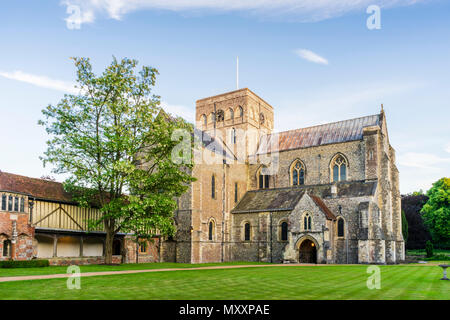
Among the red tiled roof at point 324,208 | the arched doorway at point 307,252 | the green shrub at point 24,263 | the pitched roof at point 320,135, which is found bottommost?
the arched doorway at point 307,252

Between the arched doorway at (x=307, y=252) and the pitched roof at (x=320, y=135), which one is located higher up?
the pitched roof at (x=320, y=135)

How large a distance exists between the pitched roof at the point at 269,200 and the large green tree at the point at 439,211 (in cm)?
2389

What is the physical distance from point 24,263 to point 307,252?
24.5 metres

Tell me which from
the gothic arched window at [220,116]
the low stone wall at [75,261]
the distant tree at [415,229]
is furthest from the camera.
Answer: the distant tree at [415,229]

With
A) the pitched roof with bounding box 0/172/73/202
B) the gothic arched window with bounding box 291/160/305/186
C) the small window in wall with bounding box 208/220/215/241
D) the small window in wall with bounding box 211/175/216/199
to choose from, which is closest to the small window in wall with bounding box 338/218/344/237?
the gothic arched window with bounding box 291/160/305/186

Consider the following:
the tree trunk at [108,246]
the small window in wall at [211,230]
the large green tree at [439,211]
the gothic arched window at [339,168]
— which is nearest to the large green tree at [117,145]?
the tree trunk at [108,246]

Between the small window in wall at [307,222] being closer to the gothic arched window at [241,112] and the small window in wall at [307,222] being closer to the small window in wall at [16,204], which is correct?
the gothic arched window at [241,112]

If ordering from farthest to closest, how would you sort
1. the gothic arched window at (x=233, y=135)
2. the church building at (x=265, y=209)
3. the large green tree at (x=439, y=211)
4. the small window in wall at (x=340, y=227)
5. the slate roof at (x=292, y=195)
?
the large green tree at (x=439, y=211), the gothic arched window at (x=233, y=135), the slate roof at (x=292, y=195), the small window in wall at (x=340, y=227), the church building at (x=265, y=209)

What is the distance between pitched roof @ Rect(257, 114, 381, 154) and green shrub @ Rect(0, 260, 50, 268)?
97.5ft

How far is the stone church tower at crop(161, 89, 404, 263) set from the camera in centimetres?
3722

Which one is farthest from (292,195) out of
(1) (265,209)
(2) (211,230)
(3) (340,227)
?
(2) (211,230)

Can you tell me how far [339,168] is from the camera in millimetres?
43969

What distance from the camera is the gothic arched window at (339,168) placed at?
43.5 metres
